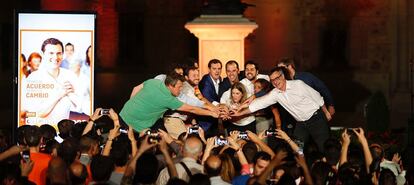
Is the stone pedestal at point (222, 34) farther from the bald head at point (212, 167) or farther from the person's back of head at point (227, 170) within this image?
the bald head at point (212, 167)

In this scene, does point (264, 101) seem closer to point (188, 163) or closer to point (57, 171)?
point (188, 163)

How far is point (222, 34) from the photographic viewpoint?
25594mm

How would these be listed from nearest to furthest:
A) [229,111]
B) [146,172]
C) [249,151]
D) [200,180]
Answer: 1. [200,180]
2. [146,172]
3. [249,151]
4. [229,111]

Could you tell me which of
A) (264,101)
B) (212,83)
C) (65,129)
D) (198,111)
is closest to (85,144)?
(65,129)

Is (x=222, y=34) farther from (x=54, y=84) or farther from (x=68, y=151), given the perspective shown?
(x=68, y=151)

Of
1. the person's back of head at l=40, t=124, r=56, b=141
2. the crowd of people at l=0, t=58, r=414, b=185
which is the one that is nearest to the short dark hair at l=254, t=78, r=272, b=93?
the crowd of people at l=0, t=58, r=414, b=185

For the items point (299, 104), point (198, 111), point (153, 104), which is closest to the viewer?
point (153, 104)

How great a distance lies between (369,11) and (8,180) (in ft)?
103

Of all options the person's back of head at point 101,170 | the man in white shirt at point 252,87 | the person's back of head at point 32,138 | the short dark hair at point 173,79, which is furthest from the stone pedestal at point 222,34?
the person's back of head at point 101,170

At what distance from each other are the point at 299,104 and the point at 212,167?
6.08m

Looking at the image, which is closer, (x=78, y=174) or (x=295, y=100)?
(x=78, y=174)

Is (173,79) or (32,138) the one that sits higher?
(173,79)

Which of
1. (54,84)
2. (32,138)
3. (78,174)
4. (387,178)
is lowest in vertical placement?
(387,178)

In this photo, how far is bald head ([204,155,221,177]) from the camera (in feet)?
49.1
